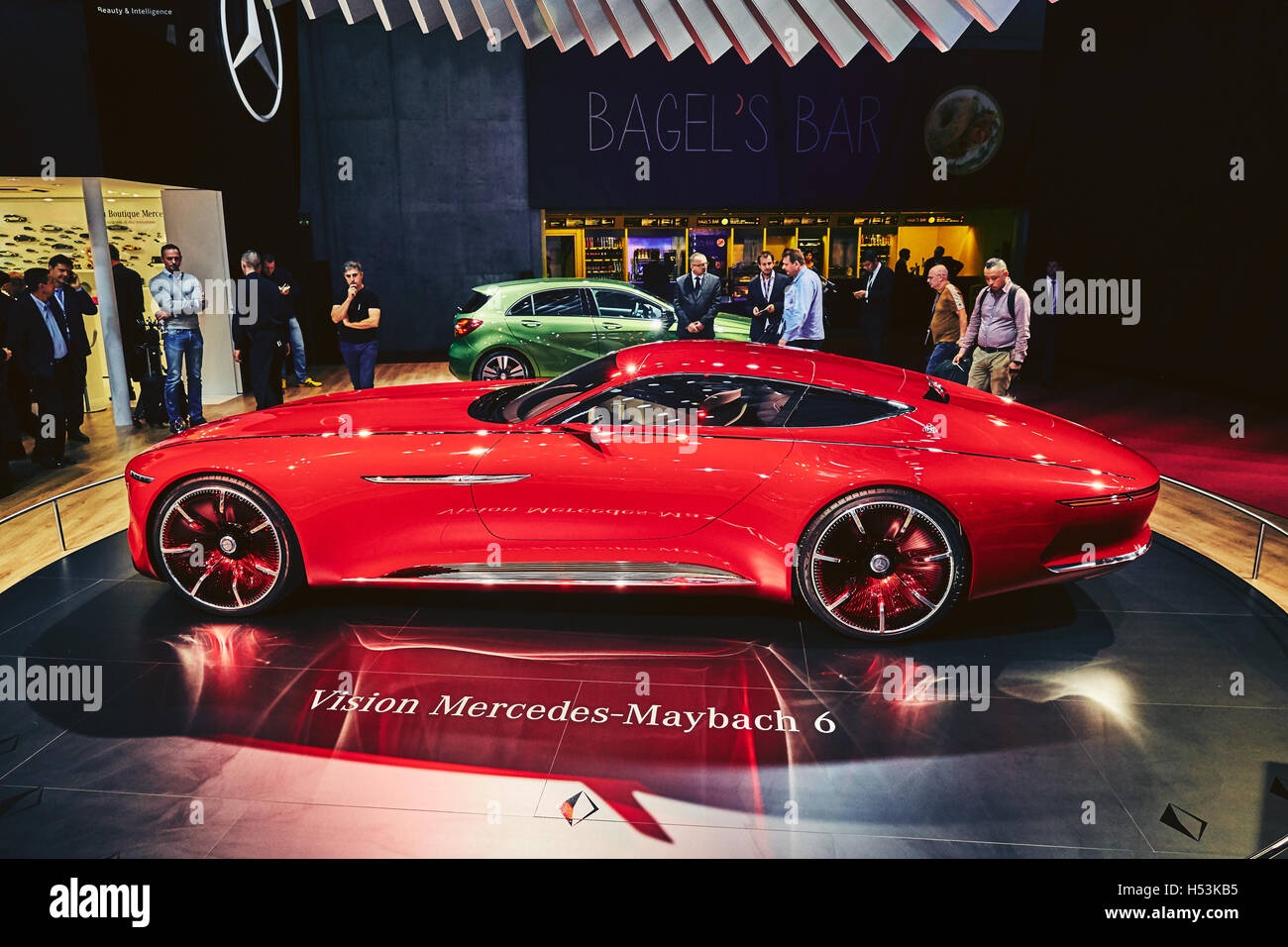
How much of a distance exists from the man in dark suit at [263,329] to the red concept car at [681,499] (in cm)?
435

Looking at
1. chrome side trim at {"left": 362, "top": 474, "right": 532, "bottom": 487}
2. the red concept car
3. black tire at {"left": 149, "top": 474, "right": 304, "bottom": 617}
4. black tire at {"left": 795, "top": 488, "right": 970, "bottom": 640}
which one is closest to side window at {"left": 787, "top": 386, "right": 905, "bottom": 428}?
the red concept car

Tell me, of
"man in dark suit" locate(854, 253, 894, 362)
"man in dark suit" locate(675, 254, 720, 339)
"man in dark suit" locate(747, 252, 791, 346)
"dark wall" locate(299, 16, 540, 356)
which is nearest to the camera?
"man in dark suit" locate(747, 252, 791, 346)

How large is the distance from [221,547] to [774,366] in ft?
8.74

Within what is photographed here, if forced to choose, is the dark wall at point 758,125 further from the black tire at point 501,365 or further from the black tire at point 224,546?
the black tire at point 224,546

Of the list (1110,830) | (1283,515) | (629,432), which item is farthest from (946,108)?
(1110,830)

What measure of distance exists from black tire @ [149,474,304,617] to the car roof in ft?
5.78

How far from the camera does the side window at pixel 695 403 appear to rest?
12.2 feet

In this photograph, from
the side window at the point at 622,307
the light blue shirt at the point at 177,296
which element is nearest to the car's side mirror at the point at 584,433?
the light blue shirt at the point at 177,296

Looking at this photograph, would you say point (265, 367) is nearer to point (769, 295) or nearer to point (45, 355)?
point (45, 355)

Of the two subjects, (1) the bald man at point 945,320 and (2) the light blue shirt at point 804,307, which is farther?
(2) the light blue shirt at point 804,307

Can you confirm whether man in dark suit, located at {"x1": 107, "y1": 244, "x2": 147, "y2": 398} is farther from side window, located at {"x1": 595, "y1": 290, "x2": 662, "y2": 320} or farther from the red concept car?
the red concept car

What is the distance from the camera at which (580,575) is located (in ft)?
11.9

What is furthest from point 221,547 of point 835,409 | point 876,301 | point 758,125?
point 758,125

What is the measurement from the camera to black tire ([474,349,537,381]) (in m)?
9.63
